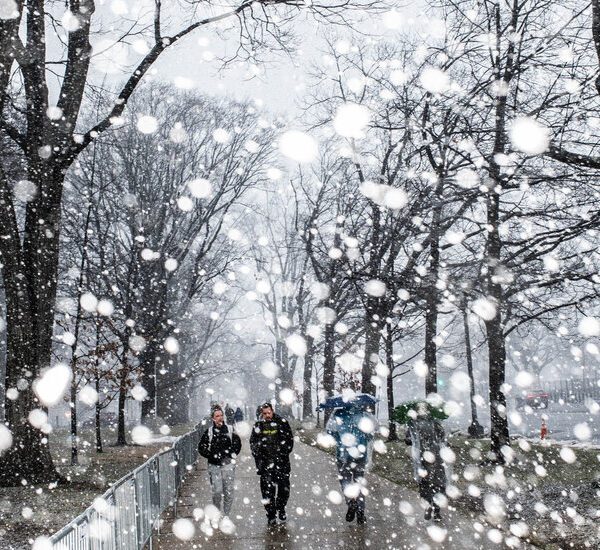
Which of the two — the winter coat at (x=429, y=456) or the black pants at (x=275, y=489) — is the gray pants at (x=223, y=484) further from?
the winter coat at (x=429, y=456)

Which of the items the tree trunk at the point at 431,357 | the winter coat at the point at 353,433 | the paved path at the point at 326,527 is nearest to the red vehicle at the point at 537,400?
the tree trunk at the point at 431,357

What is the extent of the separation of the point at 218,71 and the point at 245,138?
34.0 feet

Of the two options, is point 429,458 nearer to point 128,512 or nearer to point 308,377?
point 128,512

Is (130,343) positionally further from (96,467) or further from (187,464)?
(187,464)

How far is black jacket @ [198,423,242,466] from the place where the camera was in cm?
943

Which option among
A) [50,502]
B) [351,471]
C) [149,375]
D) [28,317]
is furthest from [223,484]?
[149,375]

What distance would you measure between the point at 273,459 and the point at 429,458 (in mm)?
2186

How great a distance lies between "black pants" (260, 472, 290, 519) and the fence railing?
1490 mm

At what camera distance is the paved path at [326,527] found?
24.2 feet

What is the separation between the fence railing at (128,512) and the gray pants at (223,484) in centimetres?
75

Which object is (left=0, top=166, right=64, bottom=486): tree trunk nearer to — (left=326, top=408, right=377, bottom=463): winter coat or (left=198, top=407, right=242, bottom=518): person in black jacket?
(left=198, top=407, right=242, bottom=518): person in black jacket

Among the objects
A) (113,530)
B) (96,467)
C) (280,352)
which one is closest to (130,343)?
(96,467)

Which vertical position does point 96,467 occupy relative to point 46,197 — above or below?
below

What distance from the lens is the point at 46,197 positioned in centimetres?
1176
